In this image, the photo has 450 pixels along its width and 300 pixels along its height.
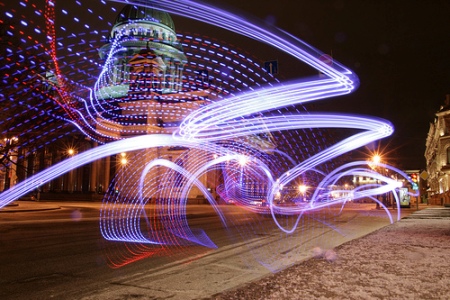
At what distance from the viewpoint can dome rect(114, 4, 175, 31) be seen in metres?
86.5

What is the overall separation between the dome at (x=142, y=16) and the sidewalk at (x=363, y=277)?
83366 millimetres

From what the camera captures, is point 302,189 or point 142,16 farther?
point 142,16

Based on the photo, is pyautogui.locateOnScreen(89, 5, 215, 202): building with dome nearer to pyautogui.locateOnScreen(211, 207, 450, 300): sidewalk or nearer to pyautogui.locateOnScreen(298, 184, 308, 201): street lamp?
pyautogui.locateOnScreen(298, 184, 308, 201): street lamp

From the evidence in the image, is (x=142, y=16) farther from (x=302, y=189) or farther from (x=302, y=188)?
(x=302, y=189)

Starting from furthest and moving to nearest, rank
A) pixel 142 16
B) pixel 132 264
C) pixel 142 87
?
1. pixel 142 16
2. pixel 142 87
3. pixel 132 264

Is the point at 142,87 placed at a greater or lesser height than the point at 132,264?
greater

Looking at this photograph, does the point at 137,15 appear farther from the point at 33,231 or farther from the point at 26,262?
the point at 26,262

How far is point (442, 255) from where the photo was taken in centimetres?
984

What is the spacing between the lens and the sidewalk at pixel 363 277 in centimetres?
609

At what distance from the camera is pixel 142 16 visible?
3413 inches

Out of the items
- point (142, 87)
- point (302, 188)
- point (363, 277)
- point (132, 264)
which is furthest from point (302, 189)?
point (363, 277)

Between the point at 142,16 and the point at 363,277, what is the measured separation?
3441 inches

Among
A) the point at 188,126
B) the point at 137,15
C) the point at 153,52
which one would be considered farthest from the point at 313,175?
the point at 188,126

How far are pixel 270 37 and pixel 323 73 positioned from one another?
334cm
